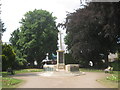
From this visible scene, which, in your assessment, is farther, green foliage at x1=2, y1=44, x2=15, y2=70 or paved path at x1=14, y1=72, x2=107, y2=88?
green foliage at x1=2, y1=44, x2=15, y2=70

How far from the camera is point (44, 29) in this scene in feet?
144

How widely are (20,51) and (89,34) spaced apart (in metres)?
20.0

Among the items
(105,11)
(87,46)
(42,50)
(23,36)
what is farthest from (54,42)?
(105,11)

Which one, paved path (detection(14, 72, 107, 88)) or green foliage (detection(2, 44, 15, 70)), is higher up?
green foliage (detection(2, 44, 15, 70))

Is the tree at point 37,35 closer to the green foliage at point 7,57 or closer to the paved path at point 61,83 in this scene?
the green foliage at point 7,57

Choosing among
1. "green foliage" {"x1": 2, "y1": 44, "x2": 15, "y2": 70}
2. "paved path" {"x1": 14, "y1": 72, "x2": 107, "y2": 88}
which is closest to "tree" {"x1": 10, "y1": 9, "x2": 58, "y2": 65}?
"green foliage" {"x1": 2, "y1": 44, "x2": 15, "y2": 70}

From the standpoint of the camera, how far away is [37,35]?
4334 cm

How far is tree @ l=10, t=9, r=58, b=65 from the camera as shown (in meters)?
42.9

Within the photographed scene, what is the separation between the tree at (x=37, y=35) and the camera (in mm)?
42875

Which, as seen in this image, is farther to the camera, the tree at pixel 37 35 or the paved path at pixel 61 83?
the tree at pixel 37 35

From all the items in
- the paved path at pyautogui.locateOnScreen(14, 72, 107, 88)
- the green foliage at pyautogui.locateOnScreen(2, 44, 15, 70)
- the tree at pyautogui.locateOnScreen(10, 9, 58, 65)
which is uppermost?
the tree at pyautogui.locateOnScreen(10, 9, 58, 65)

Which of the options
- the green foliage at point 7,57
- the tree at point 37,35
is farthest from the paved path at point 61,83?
the tree at point 37,35

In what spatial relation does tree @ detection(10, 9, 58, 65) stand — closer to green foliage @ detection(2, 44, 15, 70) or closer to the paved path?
green foliage @ detection(2, 44, 15, 70)

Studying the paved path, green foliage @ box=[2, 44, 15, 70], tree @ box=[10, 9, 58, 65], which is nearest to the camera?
the paved path
